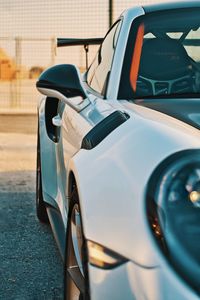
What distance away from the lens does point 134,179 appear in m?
2.08

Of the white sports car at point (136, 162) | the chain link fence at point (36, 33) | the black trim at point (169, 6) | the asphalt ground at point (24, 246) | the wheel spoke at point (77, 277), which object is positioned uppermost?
the black trim at point (169, 6)

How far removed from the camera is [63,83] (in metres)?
3.17

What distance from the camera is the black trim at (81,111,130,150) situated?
2.52 m

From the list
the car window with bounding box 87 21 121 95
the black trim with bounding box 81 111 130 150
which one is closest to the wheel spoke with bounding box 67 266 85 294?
the black trim with bounding box 81 111 130 150

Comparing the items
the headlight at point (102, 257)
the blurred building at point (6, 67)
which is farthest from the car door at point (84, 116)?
the blurred building at point (6, 67)

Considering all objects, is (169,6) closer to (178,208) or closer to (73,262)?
(73,262)

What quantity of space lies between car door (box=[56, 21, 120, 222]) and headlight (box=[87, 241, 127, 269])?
2.51 ft

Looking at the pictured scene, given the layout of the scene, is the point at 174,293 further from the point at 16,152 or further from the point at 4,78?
the point at 4,78

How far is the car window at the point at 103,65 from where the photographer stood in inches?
140

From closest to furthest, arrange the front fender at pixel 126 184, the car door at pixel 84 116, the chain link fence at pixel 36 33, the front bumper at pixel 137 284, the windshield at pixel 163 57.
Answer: the front bumper at pixel 137 284 → the front fender at pixel 126 184 → the car door at pixel 84 116 → the windshield at pixel 163 57 → the chain link fence at pixel 36 33

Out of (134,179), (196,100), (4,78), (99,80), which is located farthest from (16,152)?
(4,78)

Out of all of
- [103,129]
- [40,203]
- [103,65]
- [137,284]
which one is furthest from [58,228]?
[137,284]

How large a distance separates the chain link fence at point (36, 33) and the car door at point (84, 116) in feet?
23.1

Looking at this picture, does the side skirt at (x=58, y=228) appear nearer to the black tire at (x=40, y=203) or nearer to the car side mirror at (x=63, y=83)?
the black tire at (x=40, y=203)
